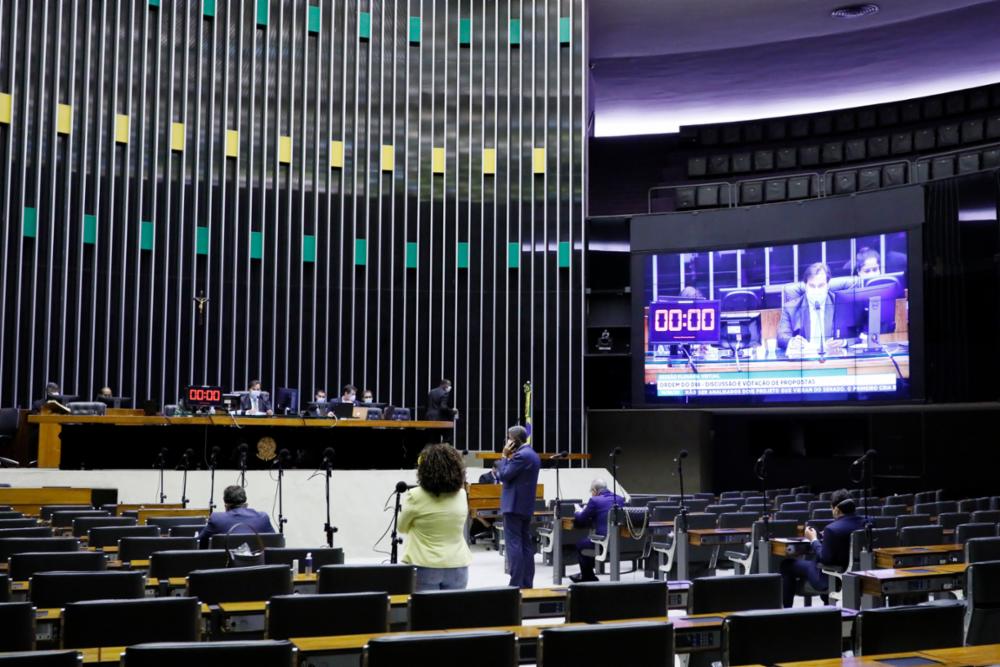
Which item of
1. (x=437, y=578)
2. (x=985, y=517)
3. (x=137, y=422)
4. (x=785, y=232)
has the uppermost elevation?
(x=785, y=232)

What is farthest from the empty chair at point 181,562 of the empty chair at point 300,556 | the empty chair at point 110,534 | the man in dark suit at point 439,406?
the man in dark suit at point 439,406

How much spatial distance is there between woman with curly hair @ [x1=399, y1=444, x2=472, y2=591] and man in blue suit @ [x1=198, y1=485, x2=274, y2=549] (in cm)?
183

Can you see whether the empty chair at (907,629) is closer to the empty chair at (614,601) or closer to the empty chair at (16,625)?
the empty chair at (614,601)

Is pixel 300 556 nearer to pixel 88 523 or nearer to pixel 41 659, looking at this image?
pixel 88 523

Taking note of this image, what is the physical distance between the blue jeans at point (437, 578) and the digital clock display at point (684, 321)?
14416mm

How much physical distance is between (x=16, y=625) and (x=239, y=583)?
1.24 m

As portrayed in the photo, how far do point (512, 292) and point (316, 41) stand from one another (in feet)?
19.8


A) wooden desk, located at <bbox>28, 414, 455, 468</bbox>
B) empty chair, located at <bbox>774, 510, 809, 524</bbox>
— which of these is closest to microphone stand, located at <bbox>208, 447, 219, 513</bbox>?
wooden desk, located at <bbox>28, 414, 455, 468</bbox>

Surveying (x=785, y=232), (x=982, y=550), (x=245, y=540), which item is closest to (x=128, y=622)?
(x=245, y=540)

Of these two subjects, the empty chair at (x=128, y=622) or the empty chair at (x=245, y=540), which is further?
the empty chair at (x=245, y=540)

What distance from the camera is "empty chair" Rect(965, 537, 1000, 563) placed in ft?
21.0

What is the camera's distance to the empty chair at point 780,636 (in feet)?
11.4

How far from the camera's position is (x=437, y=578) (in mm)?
5449

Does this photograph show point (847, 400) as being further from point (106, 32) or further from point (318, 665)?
point (318, 665)
